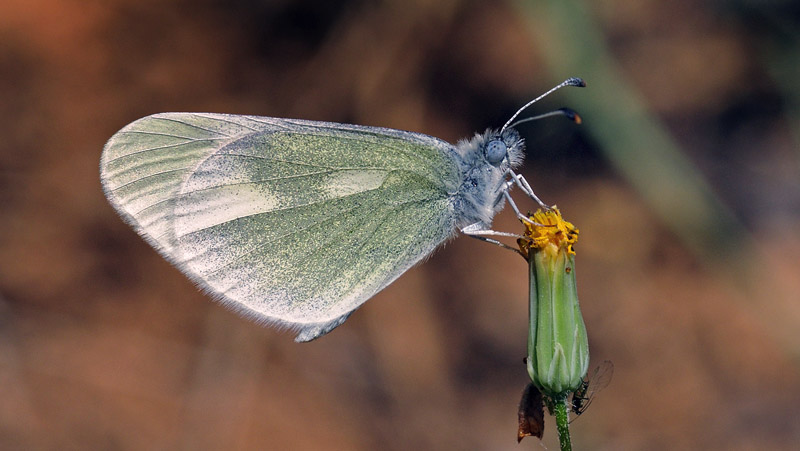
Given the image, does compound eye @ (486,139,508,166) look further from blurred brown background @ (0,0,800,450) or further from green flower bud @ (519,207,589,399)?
blurred brown background @ (0,0,800,450)

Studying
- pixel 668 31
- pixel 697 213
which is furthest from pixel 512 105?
pixel 697 213

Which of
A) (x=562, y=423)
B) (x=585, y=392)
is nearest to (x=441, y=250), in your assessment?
(x=585, y=392)

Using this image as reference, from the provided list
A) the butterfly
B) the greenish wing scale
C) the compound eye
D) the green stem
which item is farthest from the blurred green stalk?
the green stem

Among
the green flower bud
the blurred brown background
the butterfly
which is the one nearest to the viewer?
the green flower bud

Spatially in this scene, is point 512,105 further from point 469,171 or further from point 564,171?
point 469,171

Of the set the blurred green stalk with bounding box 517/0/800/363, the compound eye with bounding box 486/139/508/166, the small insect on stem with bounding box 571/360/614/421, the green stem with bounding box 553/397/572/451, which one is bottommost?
the green stem with bounding box 553/397/572/451

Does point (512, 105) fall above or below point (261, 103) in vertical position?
above

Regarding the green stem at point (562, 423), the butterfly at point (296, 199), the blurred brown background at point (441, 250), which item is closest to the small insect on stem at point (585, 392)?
the green stem at point (562, 423)
